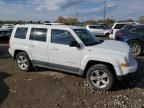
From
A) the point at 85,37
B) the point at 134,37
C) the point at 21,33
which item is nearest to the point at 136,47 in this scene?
the point at 134,37

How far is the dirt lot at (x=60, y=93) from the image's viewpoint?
17.3 feet

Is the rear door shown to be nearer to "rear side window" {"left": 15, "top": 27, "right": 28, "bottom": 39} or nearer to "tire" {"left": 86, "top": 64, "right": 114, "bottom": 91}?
"rear side window" {"left": 15, "top": 27, "right": 28, "bottom": 39}

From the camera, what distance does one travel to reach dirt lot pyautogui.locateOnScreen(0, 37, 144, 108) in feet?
17.3

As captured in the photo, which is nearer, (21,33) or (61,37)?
(61,37)

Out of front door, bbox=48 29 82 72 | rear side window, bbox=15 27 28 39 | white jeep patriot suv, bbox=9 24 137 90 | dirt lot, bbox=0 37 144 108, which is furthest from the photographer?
rear side window, bbox=15 27 28 39

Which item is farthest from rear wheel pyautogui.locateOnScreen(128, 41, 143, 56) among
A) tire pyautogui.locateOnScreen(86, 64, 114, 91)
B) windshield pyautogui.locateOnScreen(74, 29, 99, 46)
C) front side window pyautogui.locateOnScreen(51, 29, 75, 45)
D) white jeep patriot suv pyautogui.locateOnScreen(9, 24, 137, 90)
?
tire pyautogui.locateOnScreen(86, 64, 114, 91)

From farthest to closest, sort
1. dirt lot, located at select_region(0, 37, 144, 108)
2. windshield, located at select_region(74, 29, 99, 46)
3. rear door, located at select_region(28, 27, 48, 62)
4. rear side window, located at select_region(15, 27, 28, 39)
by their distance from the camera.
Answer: rear side window, located at select_region(15, 27, 28, 39), rear door, located at select_region(28, 27, 48, 62), windshield, located at select_region(74, 29, 99, 46), dirt lot, located at select_region(0, 37, 144, 108)

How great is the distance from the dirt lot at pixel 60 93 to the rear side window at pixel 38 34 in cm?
126

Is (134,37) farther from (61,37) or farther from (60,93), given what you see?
(60,93)

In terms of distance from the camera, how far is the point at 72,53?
21.3ft

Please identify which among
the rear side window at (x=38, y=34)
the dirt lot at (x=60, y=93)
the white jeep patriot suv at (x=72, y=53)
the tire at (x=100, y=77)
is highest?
the rear side window at (x=38, y=34)

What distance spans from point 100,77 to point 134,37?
19.4 feet

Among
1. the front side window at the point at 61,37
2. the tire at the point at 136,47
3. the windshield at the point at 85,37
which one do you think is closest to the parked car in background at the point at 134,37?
the tire at the point at 136,47

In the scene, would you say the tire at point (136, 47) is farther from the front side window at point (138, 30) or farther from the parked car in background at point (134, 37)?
the front side window at point (138, 30)
